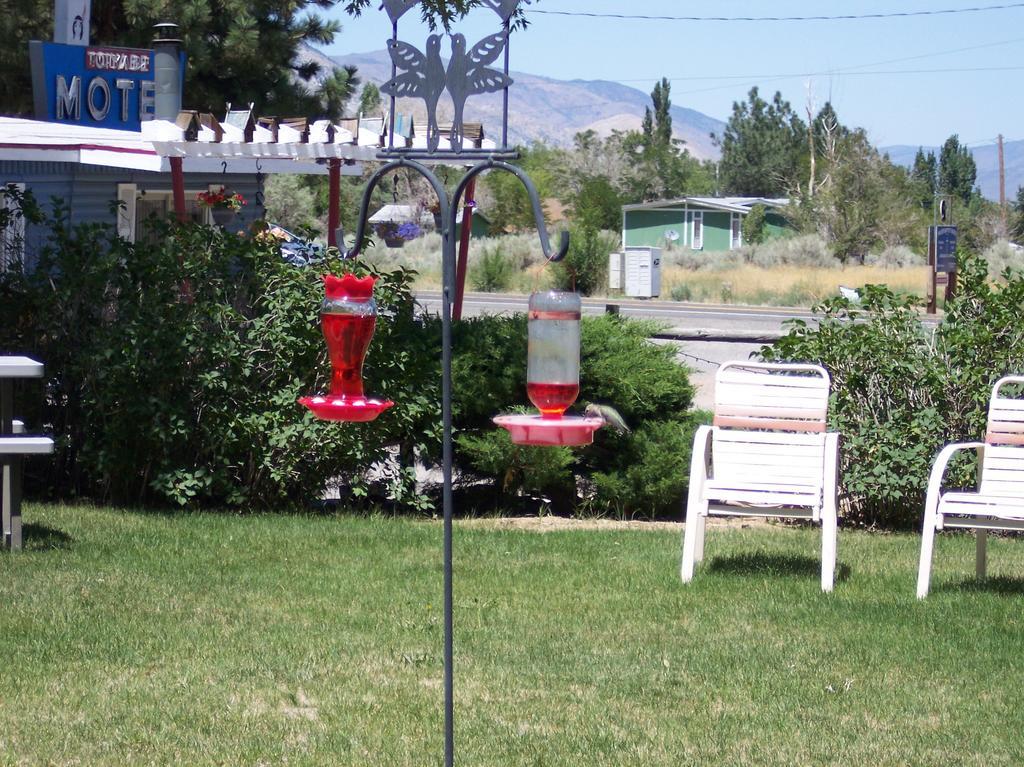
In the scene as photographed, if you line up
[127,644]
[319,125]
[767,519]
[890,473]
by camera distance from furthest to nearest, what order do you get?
[319,125] → [767,519] → [890,473] → [127,644]

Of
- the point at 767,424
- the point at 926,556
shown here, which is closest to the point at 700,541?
the point at 767,424

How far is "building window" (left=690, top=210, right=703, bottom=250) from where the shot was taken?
65375 millimetres

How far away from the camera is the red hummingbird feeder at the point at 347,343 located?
11.3ft

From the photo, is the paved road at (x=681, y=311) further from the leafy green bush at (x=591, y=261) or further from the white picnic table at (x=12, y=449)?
the white picnic table at (x=12, y=449)

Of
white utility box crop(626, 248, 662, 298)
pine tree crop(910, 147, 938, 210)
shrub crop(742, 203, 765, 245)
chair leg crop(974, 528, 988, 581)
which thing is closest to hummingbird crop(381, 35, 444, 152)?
chair leg crop(974, 528, 988, 581)

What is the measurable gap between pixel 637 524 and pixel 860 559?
5.33ft

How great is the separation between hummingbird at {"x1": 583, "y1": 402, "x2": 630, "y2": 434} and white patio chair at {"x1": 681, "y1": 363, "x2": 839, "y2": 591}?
4.26 feet

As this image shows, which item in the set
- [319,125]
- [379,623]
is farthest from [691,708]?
[319,125]

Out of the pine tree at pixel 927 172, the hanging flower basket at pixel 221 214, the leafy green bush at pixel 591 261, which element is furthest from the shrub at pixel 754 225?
the hanging flower basket at pixel 221 214

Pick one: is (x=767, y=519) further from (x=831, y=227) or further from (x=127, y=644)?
(x=831, y=227)

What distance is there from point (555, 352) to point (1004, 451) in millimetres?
3898

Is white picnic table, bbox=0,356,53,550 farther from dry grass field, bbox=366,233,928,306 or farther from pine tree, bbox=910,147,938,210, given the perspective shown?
pine tree, bbox=910,147,938,210

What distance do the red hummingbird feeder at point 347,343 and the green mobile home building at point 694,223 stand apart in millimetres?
59604

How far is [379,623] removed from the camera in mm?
5691
